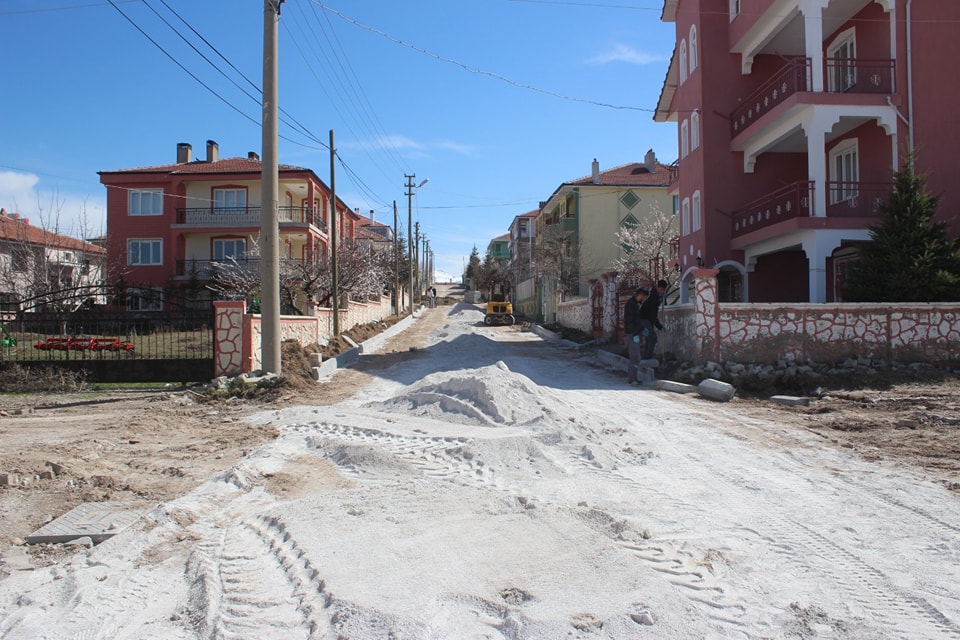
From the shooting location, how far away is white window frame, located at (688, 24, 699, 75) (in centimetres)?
2427

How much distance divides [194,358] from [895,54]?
746 inches

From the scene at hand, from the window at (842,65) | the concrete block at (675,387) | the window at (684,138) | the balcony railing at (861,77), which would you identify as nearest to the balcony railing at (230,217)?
the window at (684,138)

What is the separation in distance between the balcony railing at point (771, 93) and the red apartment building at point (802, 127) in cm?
5

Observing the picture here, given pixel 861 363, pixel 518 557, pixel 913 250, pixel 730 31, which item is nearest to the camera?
pixel 518 557

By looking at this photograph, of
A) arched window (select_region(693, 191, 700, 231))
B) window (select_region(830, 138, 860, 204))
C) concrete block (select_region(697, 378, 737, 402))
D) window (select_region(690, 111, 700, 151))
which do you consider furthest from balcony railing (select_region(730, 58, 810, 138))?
concrete block (select_region(697, 378, 737, 402))

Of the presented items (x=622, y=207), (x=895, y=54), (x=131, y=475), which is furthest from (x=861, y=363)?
(x=622, y=207)

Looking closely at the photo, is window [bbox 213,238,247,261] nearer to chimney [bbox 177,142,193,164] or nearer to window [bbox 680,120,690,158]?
chimney [bbox 177,142,193,164]

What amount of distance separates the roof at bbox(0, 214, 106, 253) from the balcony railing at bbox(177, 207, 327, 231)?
5072 mm

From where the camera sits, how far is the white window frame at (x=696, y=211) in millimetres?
24273

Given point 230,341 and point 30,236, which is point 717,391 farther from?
point 30,236

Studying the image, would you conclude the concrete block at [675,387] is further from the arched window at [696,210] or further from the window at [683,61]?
the window at [683,61]

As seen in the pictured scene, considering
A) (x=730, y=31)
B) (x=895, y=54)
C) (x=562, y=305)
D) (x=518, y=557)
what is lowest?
(x=518, y=557)

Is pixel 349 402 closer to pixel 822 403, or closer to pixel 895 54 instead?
pixel 822 403

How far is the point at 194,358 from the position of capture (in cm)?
1471
